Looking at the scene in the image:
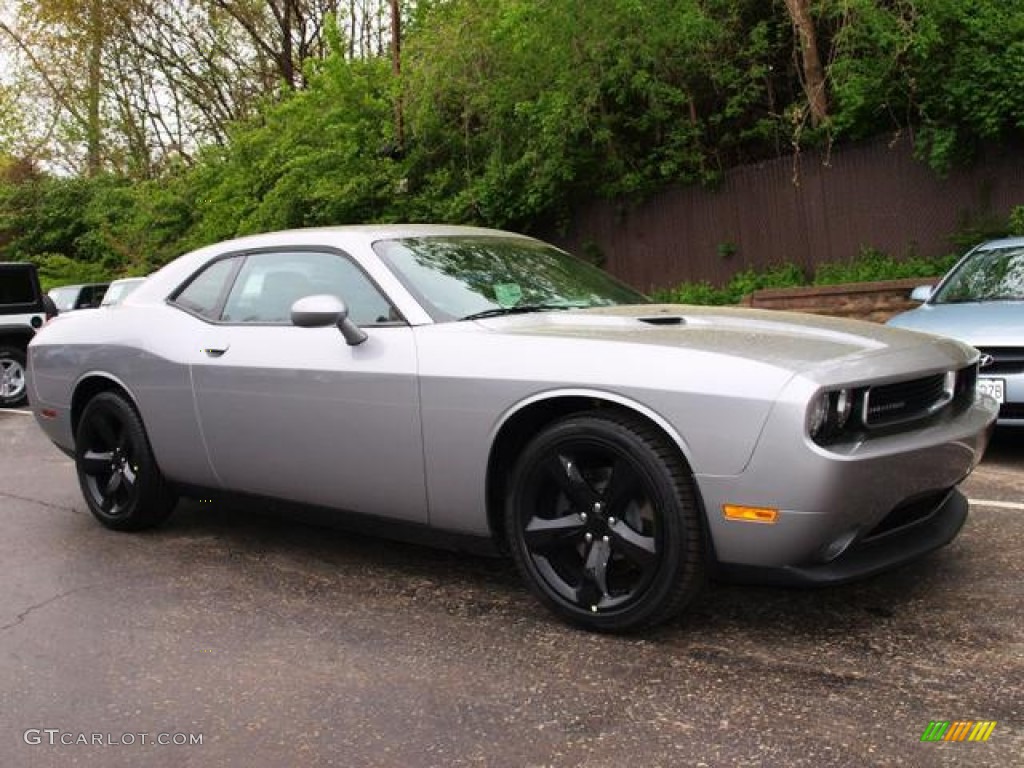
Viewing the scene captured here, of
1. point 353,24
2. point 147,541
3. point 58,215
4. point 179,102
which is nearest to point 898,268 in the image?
point 147,541

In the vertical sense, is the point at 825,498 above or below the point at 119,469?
above

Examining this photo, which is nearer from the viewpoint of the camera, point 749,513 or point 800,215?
point 749,513

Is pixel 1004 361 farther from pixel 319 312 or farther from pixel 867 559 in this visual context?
pixel 319 312

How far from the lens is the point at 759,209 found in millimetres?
13844

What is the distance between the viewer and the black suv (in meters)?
12.2

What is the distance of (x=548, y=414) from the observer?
3547 mm

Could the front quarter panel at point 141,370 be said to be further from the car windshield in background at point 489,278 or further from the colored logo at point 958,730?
the colored logo at point 958,730

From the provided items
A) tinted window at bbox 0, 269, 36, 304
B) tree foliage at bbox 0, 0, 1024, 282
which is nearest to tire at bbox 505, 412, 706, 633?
tree foliage at bbox 0, 0, 1024, 282

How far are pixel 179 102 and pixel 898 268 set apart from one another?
23.3 m

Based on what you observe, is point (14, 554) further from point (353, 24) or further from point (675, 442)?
point (353, 24)

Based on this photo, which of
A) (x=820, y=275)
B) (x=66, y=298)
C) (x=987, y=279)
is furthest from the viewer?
(x=66, y=298)

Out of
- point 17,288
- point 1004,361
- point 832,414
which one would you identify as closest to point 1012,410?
point 1004,361

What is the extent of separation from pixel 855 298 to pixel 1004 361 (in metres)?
5.78

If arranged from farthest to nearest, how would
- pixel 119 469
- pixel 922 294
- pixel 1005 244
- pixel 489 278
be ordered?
pixel 1005 244
pixel 922 294
pixel 119 469
pixel 489 278
